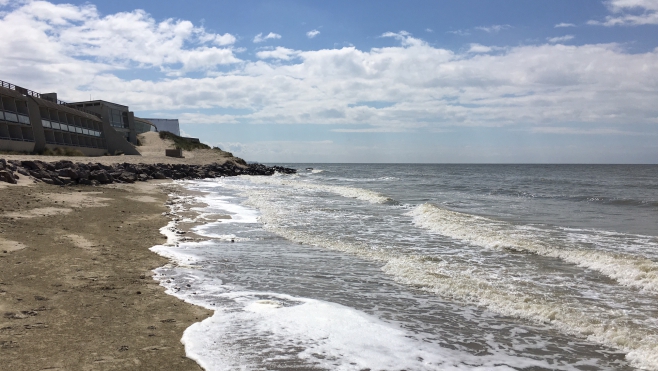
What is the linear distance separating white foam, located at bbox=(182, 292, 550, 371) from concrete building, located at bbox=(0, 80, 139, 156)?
35.8 m

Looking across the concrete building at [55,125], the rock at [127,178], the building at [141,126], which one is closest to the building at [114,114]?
the concrete building at [55,125]

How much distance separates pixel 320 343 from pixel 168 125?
88.2 meters

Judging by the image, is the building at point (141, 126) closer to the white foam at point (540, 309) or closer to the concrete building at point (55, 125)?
the concrete building at point (55, 125)

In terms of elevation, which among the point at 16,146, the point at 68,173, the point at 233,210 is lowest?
the point at 233,210

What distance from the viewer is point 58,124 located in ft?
136

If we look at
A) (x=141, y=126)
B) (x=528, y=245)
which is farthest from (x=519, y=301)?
(x=141, y=126)

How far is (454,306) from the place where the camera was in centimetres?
645

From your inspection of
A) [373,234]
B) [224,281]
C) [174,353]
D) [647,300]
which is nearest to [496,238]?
[373,234]

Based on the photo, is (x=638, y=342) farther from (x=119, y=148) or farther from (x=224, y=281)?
(x=119, y=148)

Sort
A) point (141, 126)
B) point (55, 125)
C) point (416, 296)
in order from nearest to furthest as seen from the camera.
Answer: point (416, 296), point (55, 125), point (141, 126)

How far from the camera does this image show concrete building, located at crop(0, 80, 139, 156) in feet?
113

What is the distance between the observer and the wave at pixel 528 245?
8141mm

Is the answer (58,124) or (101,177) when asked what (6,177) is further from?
(58,124)

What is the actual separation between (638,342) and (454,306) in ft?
7.27
